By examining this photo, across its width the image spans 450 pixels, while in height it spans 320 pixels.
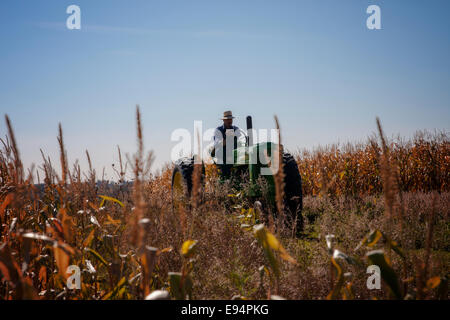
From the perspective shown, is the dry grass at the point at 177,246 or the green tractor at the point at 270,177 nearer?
the dry grass at the point at 177,246

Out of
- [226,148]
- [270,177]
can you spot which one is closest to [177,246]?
[270,177]

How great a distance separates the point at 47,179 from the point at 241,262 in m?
1.89

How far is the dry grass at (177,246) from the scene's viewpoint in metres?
1.33

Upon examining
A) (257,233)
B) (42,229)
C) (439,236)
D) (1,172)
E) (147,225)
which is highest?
(1,172)

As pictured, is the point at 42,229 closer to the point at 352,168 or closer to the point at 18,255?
the point at 18,255

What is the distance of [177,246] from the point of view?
2598mm

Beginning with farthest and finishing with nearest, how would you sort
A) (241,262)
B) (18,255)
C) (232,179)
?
(232,179) < (241,262) < (18,255)

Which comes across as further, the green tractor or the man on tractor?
the man on tractor

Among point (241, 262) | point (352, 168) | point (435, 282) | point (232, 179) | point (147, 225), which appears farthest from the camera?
point (352, 168)

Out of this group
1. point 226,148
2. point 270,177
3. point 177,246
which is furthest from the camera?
point 226,148

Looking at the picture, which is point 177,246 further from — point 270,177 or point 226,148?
point 226,148

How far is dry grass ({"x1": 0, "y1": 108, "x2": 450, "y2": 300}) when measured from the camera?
4.36 ft
